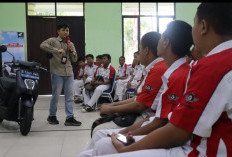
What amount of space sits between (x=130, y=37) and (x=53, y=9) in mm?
2413

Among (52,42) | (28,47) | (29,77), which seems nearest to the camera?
(29,77)

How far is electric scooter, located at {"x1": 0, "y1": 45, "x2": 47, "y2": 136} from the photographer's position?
3260 millimetres

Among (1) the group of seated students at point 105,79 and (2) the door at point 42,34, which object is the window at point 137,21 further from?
(2) the door at point 42,34

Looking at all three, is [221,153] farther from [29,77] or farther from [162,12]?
[162,12]

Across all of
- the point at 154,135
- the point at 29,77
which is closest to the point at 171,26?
the point at 154,135

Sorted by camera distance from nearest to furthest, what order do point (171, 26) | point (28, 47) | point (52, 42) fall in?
point (171, 26), point (52, 42), point (28, 47)

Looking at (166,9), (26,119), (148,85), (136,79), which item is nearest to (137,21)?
(166,9)

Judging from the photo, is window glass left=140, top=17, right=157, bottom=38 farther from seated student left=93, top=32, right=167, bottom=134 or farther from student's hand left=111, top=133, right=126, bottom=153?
student's hand left=111, top=133, right=126, bottom=153

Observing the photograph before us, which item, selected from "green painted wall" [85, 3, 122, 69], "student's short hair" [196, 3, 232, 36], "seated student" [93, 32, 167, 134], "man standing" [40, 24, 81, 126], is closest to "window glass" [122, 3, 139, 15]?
"green painted wall" [85, 3, 122, 69]

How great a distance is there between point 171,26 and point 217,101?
27.5 inches

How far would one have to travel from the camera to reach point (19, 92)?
129 inches

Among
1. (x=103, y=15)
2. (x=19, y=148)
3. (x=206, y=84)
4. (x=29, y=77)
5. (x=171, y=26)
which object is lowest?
(x=19, y=148)

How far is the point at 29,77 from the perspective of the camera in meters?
3.45

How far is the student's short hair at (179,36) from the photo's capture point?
1.45 m
